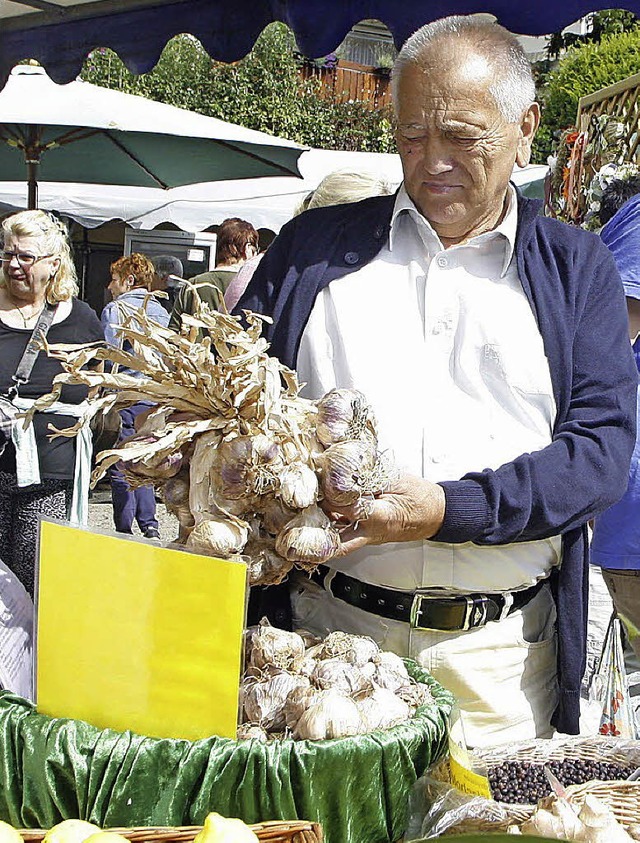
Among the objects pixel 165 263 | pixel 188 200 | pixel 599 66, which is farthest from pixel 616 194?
pixel 165 263

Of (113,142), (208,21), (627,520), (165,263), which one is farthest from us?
(165,263)

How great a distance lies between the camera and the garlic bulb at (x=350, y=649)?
124 centimetres

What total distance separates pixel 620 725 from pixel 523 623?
66cm

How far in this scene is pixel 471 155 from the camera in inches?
60.2

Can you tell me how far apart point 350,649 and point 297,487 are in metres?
0.26

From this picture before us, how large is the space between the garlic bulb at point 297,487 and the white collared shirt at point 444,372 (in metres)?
0.39

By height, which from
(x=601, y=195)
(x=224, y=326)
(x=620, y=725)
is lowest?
(x=620, y=725)

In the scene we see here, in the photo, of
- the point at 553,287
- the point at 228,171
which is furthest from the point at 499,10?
the point at 228,171

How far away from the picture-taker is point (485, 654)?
1567mm

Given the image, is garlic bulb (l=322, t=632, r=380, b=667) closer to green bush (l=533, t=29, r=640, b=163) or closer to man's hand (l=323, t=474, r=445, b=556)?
man's hand (l=323, t=474, r=445, b=556)

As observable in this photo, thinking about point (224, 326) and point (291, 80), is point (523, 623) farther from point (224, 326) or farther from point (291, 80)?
point (291, 80)

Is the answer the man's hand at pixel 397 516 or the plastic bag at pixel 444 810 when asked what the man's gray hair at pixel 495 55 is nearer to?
the man's hand at pixel 397 516

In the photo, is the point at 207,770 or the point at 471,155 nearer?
the point at 207,770

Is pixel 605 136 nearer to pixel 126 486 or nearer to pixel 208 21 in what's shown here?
pixel 208 21
